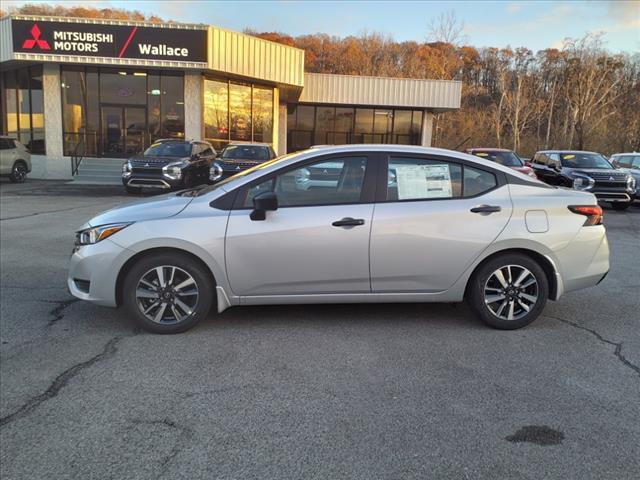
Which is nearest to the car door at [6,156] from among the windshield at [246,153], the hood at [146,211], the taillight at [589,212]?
the windshield at [246,153]

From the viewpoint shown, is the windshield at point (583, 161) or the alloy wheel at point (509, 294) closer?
the alloy wheel at point (509, 294)

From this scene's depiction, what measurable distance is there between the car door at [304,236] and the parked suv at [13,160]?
1911 centimetres

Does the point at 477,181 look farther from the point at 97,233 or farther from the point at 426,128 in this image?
the point at 426,128

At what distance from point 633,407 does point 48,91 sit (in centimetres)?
2397

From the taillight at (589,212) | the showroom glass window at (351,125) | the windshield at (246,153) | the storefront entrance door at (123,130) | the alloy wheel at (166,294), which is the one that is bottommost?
the alloy wheel at (166,294)

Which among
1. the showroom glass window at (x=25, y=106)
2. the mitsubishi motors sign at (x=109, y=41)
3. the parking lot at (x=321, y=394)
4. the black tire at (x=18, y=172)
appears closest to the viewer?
the parking lot at (x=321, y=394)

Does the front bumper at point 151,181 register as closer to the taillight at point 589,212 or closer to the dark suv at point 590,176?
the dark suv at point 590,176

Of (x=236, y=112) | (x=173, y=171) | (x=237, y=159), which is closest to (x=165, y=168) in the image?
(x=173, y=171)

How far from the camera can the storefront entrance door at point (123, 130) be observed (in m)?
22.4

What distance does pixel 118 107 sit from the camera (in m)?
22.3

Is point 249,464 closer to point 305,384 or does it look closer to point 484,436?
point 305,384

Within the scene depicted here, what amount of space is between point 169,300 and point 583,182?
13.7 meters

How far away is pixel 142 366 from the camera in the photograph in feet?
12.5

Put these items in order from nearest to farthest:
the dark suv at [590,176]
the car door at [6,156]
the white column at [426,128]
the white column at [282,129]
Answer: the dark suv at [590,176] → the car door at [6,156] → the white column at [282,129] → the white column at [426,128]
